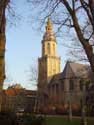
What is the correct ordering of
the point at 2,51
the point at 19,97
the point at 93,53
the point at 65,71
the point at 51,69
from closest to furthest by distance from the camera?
the point at 93,53, the point at 2,51, the point at 19,97, the point at 65,71, the point at 51,69

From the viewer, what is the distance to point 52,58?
430 feet

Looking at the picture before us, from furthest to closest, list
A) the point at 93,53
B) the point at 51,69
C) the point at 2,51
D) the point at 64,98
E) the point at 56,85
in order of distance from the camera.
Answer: the point at 51,69 < the point at 56,85 < the point at 64,98 < the point at 2,51 < the point at 93,53

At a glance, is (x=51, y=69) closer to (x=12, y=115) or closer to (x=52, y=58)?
(x=52, y=58)

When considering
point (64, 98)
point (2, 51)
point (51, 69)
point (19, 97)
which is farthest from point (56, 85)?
point (2, 51)

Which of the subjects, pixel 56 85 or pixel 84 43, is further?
pixel 56 85

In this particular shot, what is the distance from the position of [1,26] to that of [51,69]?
11078 cm

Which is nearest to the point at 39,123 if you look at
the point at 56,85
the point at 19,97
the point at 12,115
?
the point at 12,115

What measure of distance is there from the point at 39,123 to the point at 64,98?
83.1 meters

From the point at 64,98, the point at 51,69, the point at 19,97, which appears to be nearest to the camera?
the point at 19,97

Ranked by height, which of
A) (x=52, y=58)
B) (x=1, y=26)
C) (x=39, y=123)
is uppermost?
(x=52, y=58)

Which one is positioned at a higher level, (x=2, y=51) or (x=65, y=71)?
(x=65, y=71)

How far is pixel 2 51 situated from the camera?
61.1 ft

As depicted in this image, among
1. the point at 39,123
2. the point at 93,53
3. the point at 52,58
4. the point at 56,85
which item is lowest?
the point at 39,123

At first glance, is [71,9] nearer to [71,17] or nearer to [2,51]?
[71,17]
